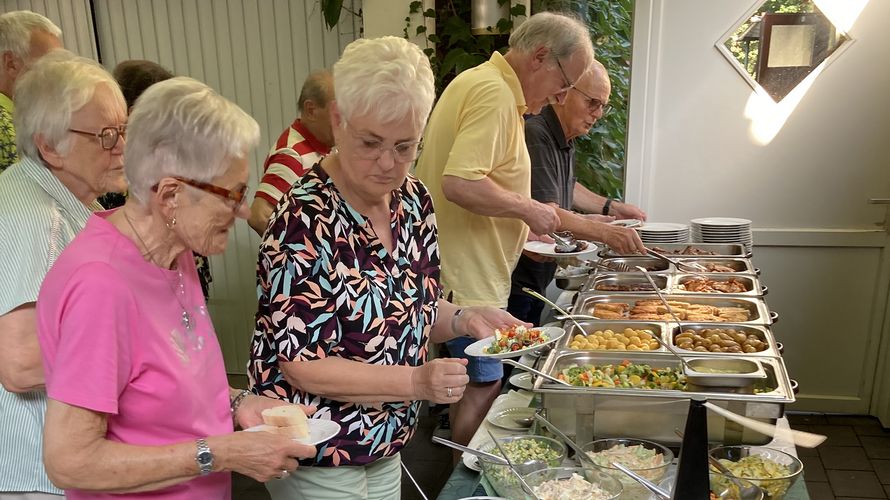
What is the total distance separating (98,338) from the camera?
933mm

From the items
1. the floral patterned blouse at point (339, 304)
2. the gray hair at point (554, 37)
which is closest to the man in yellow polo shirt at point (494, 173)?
the gray hair at point (554, 37)

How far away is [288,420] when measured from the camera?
3.72ft

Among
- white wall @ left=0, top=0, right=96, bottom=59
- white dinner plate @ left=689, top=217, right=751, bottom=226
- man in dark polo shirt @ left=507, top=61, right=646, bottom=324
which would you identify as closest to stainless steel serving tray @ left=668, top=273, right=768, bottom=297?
man in dark polo shirt @ left=507, top=61, right=646, bottom=324

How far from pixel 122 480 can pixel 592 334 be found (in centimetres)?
133

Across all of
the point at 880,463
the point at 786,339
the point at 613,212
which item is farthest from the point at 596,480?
the point at 786,339

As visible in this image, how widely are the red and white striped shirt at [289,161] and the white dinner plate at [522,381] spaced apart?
116 centimetres

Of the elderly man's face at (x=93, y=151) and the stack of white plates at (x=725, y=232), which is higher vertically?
the elderly man's face at (x=93, y=151)

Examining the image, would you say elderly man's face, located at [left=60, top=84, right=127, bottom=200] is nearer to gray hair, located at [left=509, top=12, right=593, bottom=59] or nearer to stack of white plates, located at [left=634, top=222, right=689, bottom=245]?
gray hair, located at [left=509, top=12, right=593, bottom=59]

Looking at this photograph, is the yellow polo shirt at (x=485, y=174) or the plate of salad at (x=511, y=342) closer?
the plate of salad at (x=511, y=342)

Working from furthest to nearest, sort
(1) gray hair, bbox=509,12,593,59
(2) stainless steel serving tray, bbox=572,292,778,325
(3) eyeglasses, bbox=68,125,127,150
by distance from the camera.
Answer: (1) gray hair, bbox=509,12,593,59, (2) stainless steel serving tray, bbox=572,292,778,325, (3) eyeglasses, bbox=68,125,127,150

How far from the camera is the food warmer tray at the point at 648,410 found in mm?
1342

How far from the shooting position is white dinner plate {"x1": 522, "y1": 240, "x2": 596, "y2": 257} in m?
2.45

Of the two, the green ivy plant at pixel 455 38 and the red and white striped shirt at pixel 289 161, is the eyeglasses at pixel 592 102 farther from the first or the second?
the red and white striped shirt at pixel 289 161

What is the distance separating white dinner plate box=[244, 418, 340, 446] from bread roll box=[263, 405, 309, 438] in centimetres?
1
